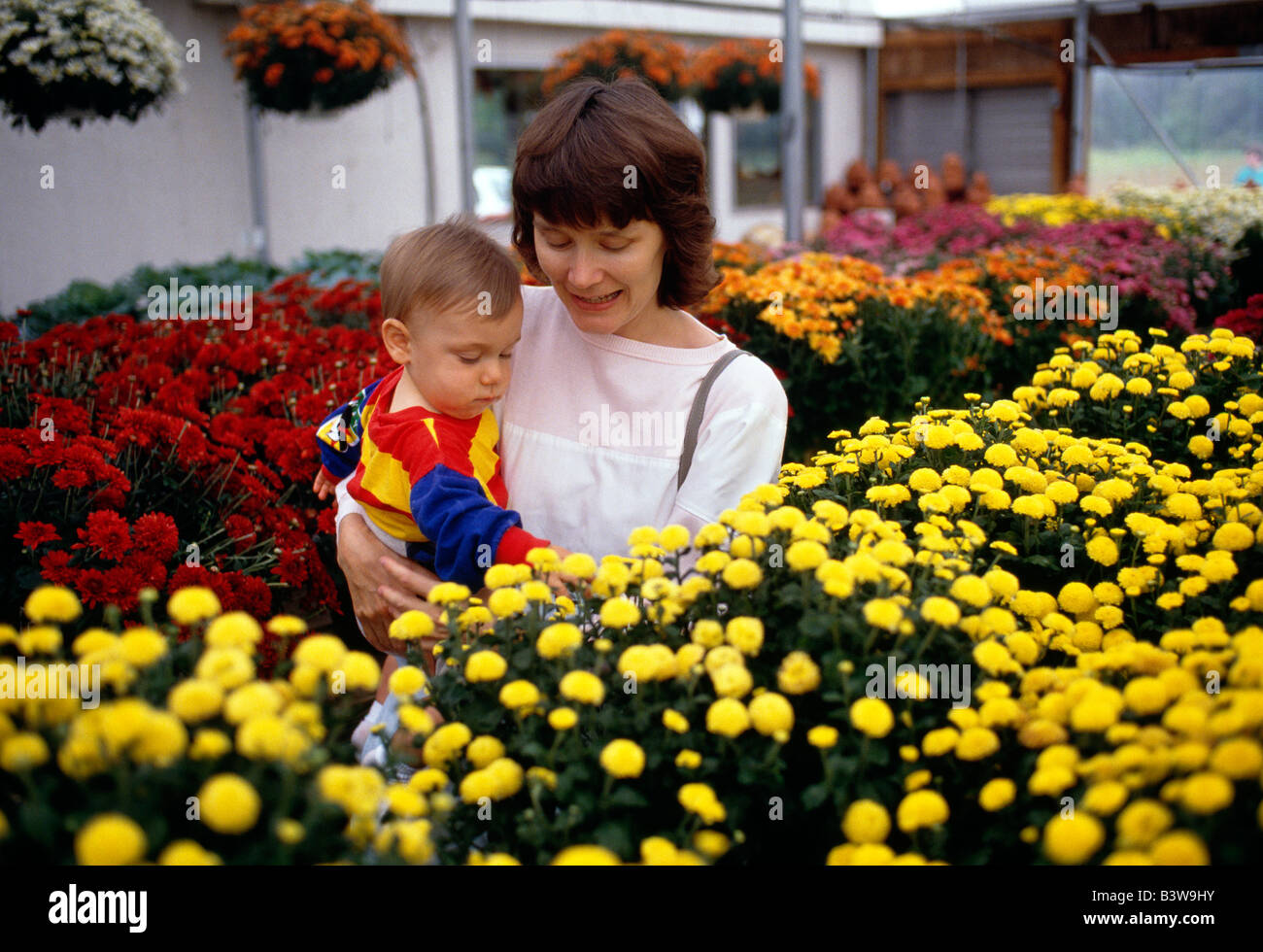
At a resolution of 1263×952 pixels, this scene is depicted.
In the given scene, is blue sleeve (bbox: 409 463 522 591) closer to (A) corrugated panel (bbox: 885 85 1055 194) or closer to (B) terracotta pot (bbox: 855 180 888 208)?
(B) terracotta pot (bbox: 855 180 888 208)

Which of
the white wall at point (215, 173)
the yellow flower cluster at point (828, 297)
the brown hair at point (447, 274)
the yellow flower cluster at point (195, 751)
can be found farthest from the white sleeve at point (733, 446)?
the white wall at point (215, 173)

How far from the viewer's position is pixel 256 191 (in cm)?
850

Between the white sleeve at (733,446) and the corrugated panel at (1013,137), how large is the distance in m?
14.8

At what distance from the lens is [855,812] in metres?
1.02

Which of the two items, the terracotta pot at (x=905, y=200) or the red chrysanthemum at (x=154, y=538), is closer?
the red chrysanthemum at (x=154, y=538)

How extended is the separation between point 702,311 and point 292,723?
3.18 m

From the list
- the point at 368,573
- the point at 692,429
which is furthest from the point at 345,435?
the point at 692,429

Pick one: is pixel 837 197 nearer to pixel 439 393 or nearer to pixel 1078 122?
pixel 1078 122

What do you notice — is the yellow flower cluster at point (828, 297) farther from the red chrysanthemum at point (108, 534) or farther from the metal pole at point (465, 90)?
the metal pole at point (465, 90)

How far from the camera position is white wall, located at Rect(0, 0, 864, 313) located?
7.46m

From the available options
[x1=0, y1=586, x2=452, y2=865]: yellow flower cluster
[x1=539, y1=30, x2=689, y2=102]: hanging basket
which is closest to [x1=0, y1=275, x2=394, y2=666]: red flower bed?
[x1=0, y1=586, x2=452, y2=865]: yellow flower cluster

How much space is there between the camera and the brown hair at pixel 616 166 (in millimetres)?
1702
